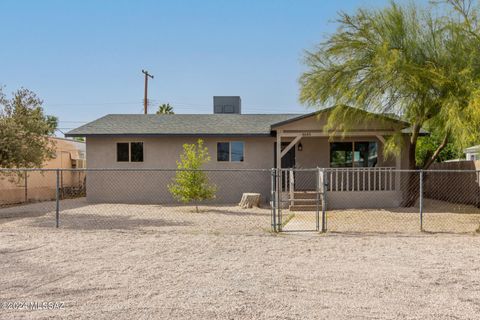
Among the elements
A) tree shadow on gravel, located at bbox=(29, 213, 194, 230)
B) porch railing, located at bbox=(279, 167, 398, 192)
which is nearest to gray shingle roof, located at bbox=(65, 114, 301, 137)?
porch railing, located at bbox=(279, 167, 398, 192)

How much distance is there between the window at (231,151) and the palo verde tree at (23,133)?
6381mm

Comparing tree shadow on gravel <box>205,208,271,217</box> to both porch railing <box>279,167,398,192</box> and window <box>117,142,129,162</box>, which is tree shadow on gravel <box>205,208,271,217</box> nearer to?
porch railing <box>279,167,398,192</box>

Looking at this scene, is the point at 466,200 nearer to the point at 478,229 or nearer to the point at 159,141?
the point at 478,229

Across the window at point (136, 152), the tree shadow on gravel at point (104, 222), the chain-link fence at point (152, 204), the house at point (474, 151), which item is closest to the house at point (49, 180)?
the chain-link fence at point (152, 204)

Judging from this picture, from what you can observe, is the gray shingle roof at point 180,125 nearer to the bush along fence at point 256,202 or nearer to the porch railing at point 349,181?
the bush along fence at point 256,202

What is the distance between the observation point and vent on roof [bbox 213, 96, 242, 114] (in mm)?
22375

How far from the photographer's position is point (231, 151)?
17.5 metres

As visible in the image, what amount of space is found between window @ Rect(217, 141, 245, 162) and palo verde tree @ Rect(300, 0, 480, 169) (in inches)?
154

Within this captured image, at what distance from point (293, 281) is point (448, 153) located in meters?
26.1

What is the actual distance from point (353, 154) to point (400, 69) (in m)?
5.52

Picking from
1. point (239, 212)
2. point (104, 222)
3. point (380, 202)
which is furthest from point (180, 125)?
point (380, 202)

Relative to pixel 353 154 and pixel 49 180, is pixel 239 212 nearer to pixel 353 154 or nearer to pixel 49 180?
pixel 353 154

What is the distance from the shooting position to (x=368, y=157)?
695 inches

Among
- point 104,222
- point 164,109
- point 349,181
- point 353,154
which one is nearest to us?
point 104,222
